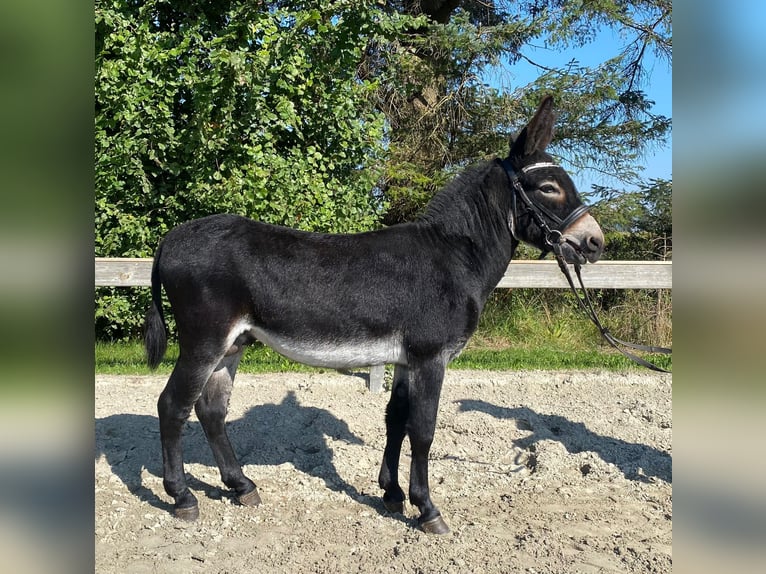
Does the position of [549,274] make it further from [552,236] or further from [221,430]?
[221,430]

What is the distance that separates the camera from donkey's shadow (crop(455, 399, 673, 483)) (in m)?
4.83

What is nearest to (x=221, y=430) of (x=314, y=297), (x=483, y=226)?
(x=314, y=297)

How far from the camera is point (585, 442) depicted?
17.5 feet

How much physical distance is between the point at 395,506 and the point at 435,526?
42 cm

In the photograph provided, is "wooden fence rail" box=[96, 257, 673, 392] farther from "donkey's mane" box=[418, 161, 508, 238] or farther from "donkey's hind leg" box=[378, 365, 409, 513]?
"donkey's hind leg" box=[378, 365, 409, 513]

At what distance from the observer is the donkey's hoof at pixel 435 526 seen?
3734 millimetres

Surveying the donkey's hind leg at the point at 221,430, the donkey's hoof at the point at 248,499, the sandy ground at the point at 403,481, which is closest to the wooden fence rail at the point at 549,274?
the sandy ground at the point at 403,481

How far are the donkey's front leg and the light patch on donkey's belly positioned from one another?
0.58 ft

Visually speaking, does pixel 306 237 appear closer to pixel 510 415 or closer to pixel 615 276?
pixel 510 415

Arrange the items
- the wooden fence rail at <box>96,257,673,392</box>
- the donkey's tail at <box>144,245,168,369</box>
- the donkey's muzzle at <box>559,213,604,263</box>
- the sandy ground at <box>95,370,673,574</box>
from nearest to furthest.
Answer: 1. the sandy ground at <box>95,370,673,574</box>
2. the donkey's muzzle at <box>559,213,604,263</box>
3. the donkey's tail at <box>144,245,168,369</box>
4. the wooden fence rail at <box>96,257,673,392</box>

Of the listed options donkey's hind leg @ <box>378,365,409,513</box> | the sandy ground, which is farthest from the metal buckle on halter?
Answer: the sandy ground

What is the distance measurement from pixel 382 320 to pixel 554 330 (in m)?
7.32

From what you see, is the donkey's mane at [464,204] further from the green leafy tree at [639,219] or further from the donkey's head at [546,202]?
the green leafy tree at [639,219]

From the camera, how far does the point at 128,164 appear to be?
342 inches
